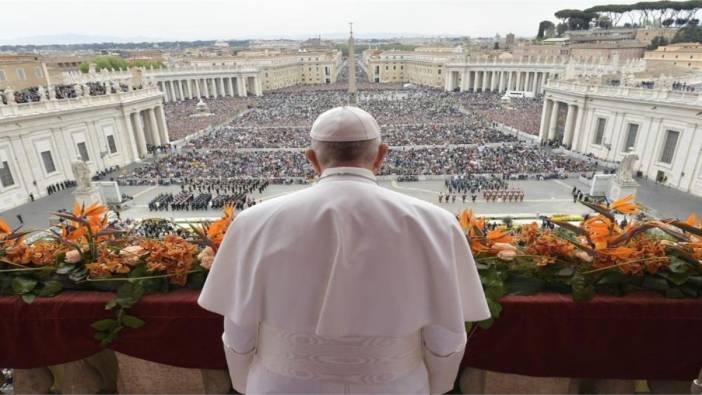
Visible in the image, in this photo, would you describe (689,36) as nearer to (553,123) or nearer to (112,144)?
(553,123)

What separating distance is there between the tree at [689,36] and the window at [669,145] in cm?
5730

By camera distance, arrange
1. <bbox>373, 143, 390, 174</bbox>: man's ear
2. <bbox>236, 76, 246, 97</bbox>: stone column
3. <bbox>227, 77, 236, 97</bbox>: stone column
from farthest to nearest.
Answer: <bbox>236, 76, 246, 97</bbox>: stone column < <bbox>227, 77, 236, 97</bbox>: stone column < <bbox>373, 143, 390, 174</bbox>: man's ear

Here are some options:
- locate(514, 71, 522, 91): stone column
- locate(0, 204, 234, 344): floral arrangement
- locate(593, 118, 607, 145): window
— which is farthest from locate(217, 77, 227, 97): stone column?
locate(0, 204, 234, 344): floral arrangement

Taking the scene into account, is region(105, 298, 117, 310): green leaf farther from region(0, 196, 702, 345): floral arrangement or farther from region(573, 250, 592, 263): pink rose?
region(573, 250, 592, 263): pink rose

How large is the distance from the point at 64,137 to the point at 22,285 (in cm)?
2943

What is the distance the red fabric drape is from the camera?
7.93ft

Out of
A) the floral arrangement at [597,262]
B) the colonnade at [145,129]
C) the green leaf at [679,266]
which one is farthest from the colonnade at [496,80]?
the green leaf at [679,266]

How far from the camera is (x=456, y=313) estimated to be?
1520mm

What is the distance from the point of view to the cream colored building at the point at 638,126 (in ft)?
73.7

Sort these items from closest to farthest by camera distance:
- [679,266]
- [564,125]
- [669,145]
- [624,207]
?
1. [679,266]
2. [624,207]
3. [669,145]
4. [564,125]

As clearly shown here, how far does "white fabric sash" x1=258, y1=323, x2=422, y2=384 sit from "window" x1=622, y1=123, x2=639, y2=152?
32.1 m

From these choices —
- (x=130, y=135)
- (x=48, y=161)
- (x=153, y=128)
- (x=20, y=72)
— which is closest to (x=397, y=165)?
(x=130, y=135)

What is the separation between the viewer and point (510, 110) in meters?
49.9

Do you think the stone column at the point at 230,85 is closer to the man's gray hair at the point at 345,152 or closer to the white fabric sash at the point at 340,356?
the man's gray hair at the point at 345,152
